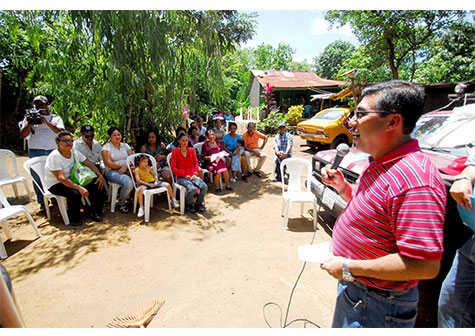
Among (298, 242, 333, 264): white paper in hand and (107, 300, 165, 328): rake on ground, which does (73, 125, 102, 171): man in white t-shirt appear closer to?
(107, 300, 165, 328): rake on ground

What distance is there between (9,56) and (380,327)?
37.7ft

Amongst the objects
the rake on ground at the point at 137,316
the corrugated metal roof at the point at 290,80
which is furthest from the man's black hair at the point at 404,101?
the corrugated metal roof at the point at 290,80

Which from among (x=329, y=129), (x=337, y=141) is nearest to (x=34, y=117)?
(x=329, y=129)

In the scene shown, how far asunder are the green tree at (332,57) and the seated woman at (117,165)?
43968 millimetres

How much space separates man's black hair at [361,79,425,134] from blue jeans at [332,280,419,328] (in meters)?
0.74

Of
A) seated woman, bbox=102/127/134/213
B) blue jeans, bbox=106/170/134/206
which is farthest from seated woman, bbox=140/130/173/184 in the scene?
blue jeans, bbox=106/170/134/206

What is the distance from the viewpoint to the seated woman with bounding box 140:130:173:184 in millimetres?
5100

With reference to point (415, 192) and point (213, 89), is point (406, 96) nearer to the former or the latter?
point (415, 192)

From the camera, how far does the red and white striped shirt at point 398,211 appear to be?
3.01 ft

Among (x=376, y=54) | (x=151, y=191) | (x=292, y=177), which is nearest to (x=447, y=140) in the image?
(x=292, y=177)

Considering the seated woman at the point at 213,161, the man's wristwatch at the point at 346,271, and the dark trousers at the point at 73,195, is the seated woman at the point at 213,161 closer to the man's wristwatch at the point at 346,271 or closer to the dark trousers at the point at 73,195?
the dark trousers at the point at 73,195

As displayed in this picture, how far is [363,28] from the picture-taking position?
10.9m

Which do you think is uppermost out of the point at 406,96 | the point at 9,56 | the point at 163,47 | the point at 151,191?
the point at 9,56

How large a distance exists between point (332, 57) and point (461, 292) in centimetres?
4810
